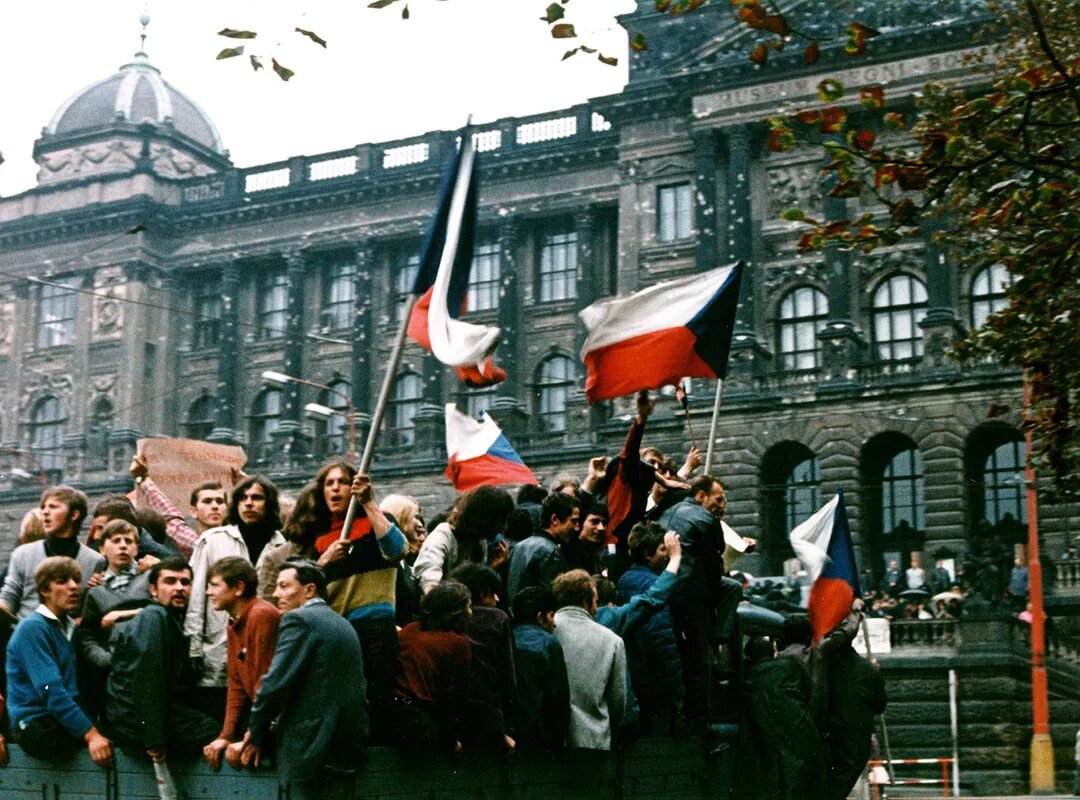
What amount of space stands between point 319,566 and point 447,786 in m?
1.42

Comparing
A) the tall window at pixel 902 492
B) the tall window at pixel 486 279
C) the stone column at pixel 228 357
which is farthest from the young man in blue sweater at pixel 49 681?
the stone column at pixel 228 357

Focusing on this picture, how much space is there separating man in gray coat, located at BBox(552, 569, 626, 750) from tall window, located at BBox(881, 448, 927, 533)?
33.0m

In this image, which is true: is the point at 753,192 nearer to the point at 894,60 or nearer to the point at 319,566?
the point at 894,60

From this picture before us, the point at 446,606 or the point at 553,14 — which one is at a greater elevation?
the point at 553,14

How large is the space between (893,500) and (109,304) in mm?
28883

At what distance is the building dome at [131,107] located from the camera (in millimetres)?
61156

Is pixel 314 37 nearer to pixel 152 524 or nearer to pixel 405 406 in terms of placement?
pixel 152 524

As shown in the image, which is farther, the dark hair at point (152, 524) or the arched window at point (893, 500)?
the arched window at point (893, 500)

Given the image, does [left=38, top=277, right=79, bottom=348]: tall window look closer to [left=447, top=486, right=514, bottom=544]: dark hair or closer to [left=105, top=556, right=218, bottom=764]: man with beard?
[left=447, top=486, right=514, bottom=544]: dark hair

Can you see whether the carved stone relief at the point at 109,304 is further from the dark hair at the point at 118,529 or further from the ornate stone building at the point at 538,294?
the dark hair at the point at 118,529

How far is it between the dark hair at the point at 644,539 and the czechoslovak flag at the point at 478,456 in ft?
12.5

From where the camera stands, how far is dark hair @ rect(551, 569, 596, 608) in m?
9.98

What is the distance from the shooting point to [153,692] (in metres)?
8.85

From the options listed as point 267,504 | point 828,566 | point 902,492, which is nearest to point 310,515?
point 267,504
